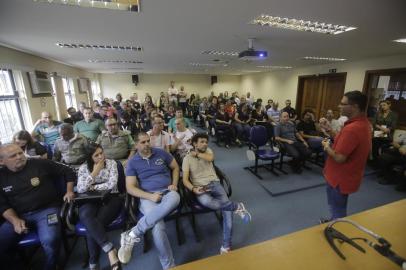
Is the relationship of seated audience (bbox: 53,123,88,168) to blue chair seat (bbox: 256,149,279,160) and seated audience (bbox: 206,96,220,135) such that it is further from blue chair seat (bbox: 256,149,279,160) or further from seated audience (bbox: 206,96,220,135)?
seated audience (bbox: 206,96,220,135)

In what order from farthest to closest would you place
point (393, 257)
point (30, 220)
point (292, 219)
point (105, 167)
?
1. point (292, 219)
2. point (105, 167)
3. point (30, 220)
4. point (393, 257)

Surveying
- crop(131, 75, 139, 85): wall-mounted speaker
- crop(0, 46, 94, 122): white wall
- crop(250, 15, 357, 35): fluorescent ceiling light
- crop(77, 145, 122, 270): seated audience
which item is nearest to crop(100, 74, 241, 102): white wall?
crop(131, 75, 139, 85): wall-mounted speaker

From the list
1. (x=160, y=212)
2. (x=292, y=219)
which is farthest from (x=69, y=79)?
(x=292, y=219)

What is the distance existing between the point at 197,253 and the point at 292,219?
50.6 inches

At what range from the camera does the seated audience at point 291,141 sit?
361cm

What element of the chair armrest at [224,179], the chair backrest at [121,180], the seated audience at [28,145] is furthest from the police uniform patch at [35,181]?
the chair armrest at [224,179]

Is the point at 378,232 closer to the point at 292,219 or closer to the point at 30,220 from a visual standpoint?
the point at 292,219

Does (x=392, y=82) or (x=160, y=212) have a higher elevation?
(x=392, y=82)

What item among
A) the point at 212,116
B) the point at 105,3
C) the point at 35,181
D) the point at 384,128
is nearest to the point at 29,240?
the point at 35,181

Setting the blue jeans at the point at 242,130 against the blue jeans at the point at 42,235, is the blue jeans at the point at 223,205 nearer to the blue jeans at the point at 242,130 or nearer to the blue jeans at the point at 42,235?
the blue jeans at the point at 42,235

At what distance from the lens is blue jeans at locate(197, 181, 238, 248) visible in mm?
1875

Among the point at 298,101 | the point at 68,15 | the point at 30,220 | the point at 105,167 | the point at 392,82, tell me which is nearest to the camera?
the point at 30,220

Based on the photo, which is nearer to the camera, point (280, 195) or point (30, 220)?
point (30, 220)

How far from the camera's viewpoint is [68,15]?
2275 millimetres
